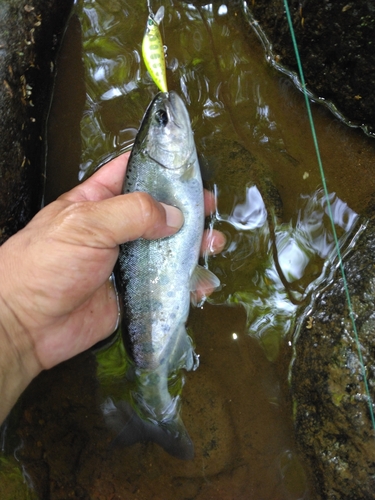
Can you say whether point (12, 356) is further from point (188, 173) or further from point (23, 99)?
point (23, 99)

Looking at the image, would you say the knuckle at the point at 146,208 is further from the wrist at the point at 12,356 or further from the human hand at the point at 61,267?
the wrist at the point at 12,356

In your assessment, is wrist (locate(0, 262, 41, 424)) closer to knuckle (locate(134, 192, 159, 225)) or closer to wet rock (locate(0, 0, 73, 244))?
wet rock (locate(0, 0, 73, 244))

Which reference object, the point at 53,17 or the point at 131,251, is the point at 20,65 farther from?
the point at 131,251

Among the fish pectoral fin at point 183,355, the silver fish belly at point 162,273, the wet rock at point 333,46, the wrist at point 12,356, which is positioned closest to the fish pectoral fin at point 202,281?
the silver fish belly at point 162,273

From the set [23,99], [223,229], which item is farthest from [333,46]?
[23,99]

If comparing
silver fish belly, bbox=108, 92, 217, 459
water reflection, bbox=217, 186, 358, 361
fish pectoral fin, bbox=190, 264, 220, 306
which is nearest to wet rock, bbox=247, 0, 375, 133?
water reflection, bbox=217, 186, 358, 361

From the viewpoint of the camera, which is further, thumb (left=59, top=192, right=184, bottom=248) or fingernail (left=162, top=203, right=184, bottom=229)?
fingernail (left=162, top=203, right=184, bottom=229)
